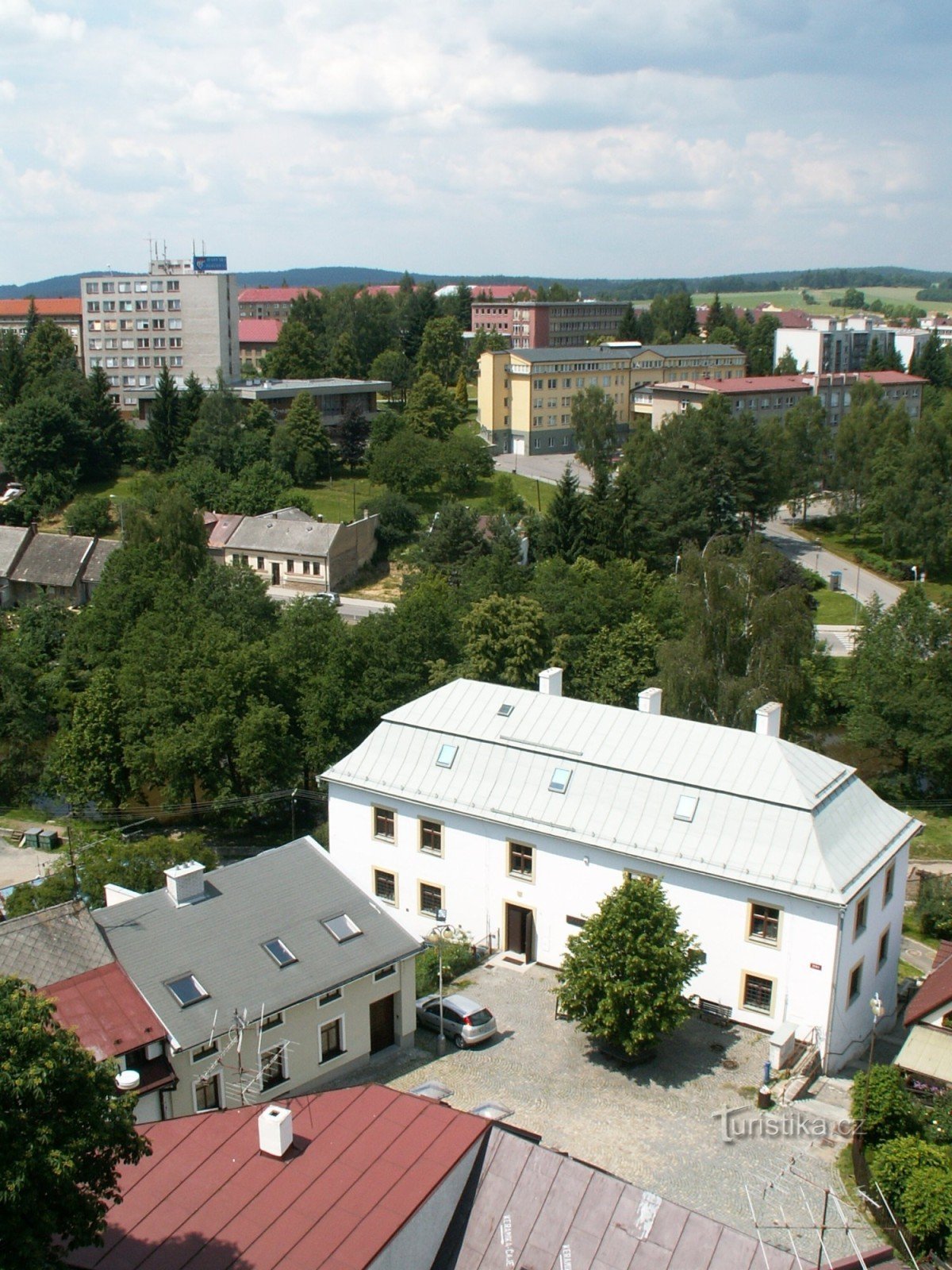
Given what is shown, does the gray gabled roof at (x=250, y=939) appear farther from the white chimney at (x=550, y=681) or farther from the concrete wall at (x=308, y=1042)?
the white chimney at (x=550, y=681)

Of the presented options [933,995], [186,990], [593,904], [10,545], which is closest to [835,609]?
[593,904]

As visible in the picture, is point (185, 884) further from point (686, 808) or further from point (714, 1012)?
point (714, 1012)

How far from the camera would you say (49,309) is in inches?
5290

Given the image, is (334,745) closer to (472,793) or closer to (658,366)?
(472,793)

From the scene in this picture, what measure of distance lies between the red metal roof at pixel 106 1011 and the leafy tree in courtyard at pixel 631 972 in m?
8.19

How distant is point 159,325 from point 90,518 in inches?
1210

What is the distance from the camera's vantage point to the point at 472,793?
1162 inches

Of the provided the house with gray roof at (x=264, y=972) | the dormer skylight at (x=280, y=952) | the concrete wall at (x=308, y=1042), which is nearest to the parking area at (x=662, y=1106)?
the concrete wall at (x=308, y=1042)

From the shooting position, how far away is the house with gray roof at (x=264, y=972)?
67.8 ft

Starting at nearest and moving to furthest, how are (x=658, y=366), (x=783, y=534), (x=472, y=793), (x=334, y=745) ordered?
(x=472, y=793), (x=334, y=745), (x=783, y=534), (x=658, y=366)

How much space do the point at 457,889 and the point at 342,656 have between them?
15.1 m

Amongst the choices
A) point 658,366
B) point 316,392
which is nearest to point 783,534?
point 658,366

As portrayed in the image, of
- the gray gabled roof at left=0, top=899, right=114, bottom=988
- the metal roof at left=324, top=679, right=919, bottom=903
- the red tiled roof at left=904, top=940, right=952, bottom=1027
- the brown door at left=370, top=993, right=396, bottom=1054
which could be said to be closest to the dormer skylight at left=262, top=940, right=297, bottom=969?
the brown door at left=370, top=993, right=396, bottom=1054

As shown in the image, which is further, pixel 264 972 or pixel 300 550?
pixel 300 550
